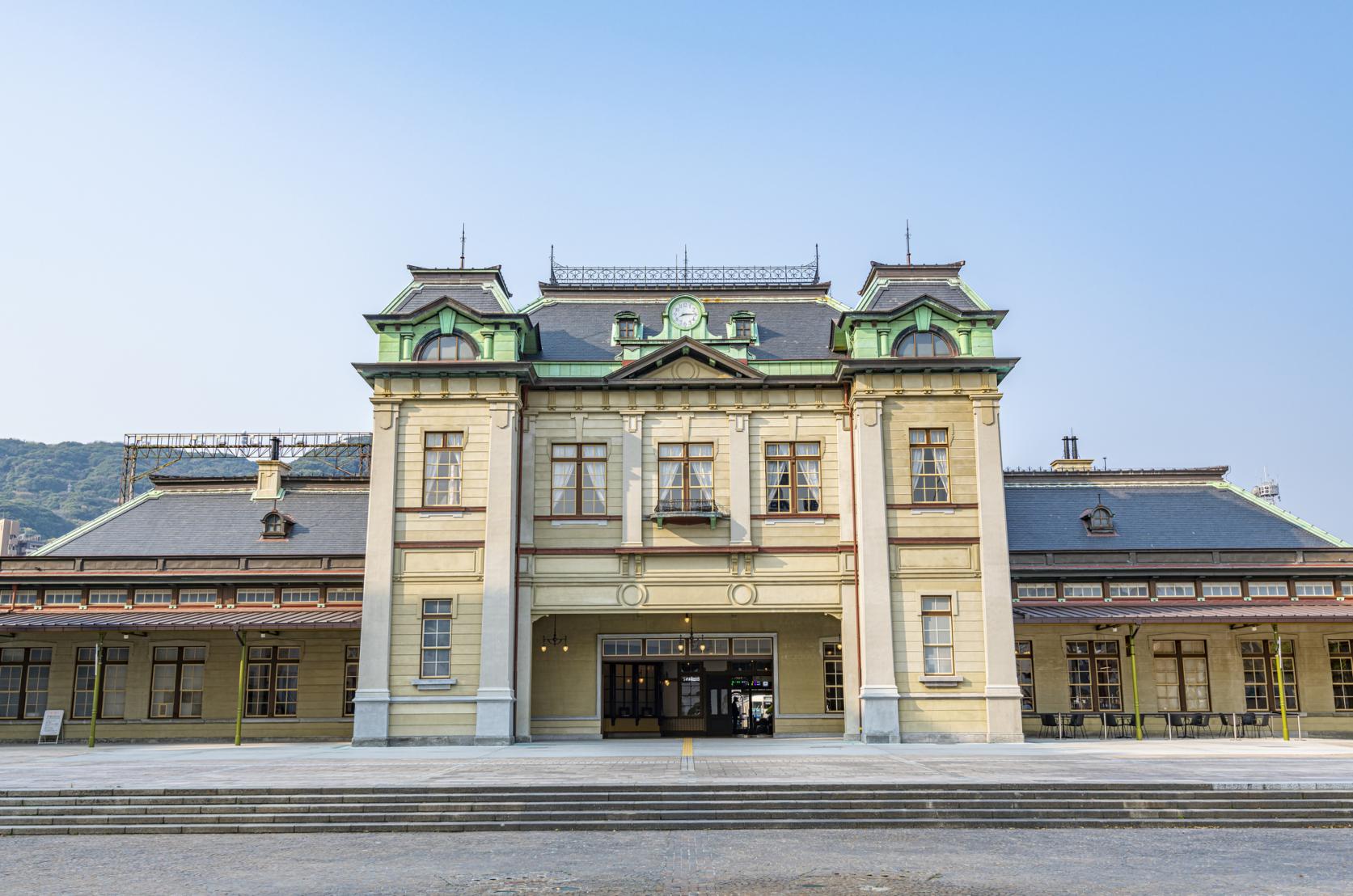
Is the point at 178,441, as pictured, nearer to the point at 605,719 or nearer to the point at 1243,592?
the point at 605,719

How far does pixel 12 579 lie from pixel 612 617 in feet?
52.1

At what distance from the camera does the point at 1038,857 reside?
43.4ft

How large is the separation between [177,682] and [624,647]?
11879 millimetres

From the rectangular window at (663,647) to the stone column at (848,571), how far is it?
13.7 ft

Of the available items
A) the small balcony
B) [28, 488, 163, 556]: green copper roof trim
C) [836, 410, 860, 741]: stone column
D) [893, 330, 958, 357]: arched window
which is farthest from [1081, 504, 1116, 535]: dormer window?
[28, 488, 163, 556]: green copper roof trim

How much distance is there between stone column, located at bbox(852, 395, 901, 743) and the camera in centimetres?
2606

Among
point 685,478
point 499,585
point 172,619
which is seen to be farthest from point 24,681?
point 685,478

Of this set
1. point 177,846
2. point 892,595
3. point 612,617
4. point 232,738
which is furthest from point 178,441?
point 177,846

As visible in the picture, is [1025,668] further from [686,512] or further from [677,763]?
[677,763]

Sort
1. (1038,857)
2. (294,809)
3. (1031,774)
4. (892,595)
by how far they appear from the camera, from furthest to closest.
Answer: (892,595) < (1031,774) < (294,809) < (1038,857)

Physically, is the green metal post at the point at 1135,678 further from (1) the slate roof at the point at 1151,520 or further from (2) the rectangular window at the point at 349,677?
(2) the rectangular window at the point at 349,677

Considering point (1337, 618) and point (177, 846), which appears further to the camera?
point (1337, 618)

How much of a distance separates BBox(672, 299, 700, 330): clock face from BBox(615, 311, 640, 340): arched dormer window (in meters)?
1.01

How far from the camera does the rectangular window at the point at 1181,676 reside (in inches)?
1152
